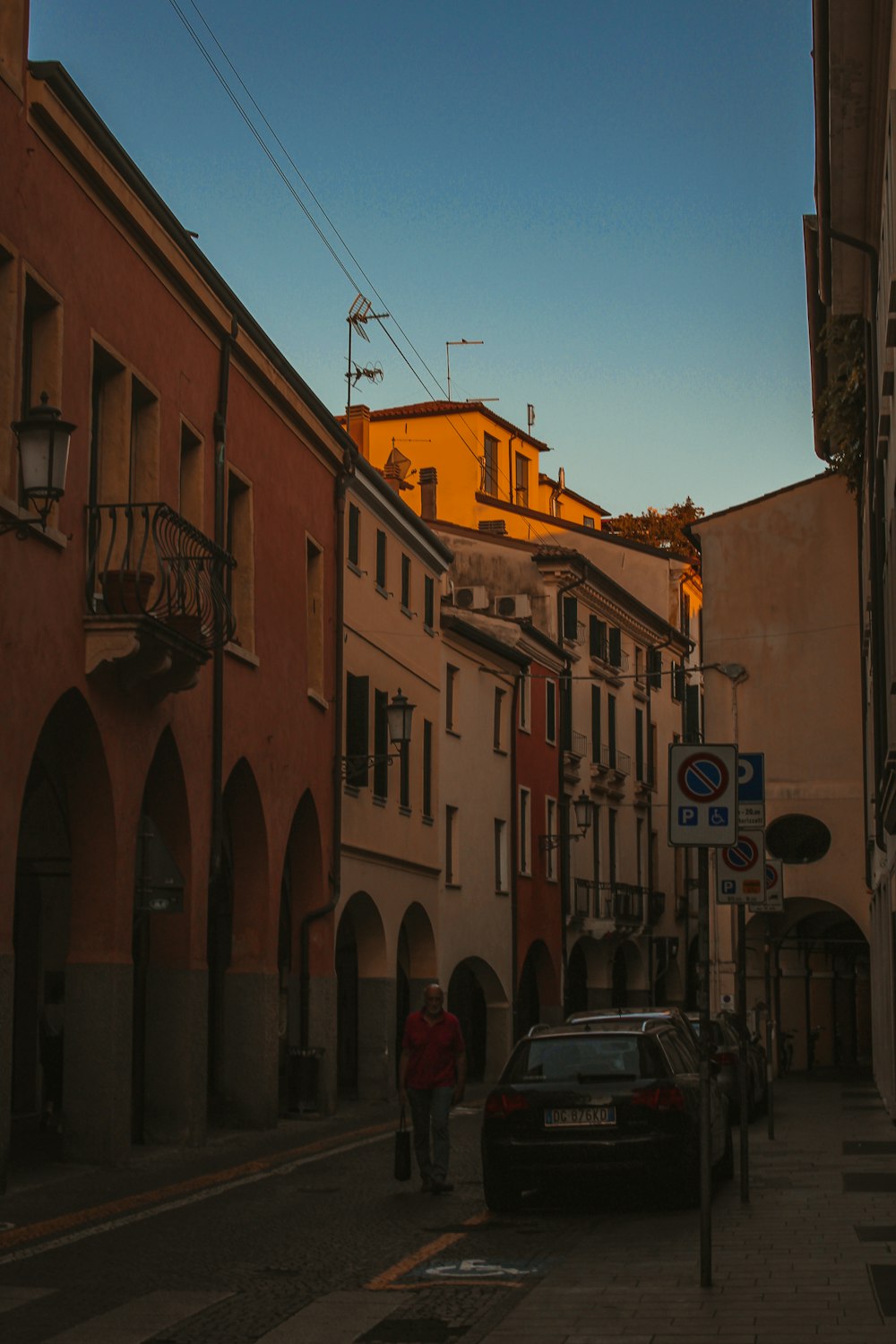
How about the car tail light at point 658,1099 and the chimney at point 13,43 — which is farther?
the chimney at point 13,43

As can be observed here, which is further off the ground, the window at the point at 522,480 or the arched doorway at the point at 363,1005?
the window at the point at 522,480

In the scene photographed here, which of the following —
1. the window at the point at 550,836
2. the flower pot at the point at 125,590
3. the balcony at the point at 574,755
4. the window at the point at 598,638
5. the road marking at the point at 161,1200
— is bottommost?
the road marking at the point at 161,1200

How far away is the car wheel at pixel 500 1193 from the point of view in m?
14.1

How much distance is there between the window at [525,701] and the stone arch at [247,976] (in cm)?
2134

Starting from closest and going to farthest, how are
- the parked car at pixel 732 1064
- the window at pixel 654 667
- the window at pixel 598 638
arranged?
the parked car at pixel 732 1064
the window at pixel 598 638
the window at pixel 654 667

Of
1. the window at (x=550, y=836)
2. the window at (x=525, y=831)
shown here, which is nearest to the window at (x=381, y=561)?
the window at (x=525, y=831)

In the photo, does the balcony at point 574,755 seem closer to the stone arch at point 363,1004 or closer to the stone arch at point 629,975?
the stone arch at point 629,975

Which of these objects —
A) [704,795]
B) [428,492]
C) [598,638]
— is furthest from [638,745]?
[704,795]

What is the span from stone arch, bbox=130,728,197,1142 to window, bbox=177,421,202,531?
288 cm

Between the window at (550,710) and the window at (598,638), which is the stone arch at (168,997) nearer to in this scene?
the window at (550,710)

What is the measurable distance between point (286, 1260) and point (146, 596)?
7.42 meters

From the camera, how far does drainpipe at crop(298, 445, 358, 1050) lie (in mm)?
26672

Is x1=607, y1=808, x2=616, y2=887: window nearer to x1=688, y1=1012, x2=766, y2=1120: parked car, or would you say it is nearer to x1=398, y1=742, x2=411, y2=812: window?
x1=398, y1=742, x2=411, y2=812: window

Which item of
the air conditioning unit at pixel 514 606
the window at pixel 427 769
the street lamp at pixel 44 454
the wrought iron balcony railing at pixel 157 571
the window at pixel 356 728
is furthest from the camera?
the air conditioning unit at pixel 514 606
